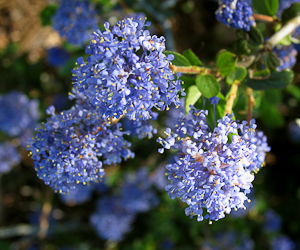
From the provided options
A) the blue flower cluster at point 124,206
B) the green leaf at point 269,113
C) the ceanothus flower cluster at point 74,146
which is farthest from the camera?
the blue flower cluster at point 124,206

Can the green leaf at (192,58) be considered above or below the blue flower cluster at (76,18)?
above

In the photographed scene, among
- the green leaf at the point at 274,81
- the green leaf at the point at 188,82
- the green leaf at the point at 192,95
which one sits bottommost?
the green leaf at the point at 274,81

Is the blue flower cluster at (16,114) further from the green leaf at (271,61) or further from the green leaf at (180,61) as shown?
the green leaf at (271,61)

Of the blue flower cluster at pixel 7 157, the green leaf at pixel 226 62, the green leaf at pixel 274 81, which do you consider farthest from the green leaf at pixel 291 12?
the blue flower cluster at pixel 7 157

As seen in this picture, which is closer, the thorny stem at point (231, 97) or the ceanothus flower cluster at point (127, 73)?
the ceanothus flower cluster at point (127, 73)

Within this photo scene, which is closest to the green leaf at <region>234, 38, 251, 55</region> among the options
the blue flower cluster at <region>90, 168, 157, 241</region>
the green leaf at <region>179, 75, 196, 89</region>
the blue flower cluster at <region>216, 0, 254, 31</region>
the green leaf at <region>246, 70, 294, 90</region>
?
the blue flower cluster at <region>216, 0, 254, 31</region>

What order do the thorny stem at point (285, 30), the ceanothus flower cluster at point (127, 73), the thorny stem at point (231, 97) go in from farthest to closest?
the thorny stem at point (285, 30)
the thorny stem at point (231, 97)
the ceanothus flower cluster at point (127, 73)

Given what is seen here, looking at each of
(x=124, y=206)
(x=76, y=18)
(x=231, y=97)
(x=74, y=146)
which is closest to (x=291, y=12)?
(x=231, y=97)

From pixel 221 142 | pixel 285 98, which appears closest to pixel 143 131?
pixel 221 142
